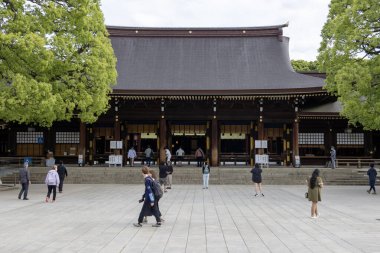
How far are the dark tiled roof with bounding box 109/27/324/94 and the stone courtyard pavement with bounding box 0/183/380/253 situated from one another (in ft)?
40.2

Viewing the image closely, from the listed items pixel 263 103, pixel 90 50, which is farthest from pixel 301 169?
pixel 90 50

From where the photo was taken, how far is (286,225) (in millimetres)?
11836

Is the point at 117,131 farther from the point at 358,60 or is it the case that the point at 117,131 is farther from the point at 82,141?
the point at 358,60

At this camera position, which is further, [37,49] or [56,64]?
[56,64]

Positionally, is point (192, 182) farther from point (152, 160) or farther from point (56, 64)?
point (56, 64)

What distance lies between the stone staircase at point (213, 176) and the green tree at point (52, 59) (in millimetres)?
5488

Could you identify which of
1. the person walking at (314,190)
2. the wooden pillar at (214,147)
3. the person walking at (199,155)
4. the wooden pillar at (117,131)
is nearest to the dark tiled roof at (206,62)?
the wooden pillar at (117,131)

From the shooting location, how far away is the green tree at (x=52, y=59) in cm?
1875

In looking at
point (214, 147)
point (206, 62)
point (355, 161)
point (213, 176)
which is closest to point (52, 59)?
point (213, 176)

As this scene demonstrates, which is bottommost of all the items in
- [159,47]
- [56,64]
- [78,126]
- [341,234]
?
[341,234]

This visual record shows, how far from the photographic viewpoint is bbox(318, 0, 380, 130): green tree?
782 inches

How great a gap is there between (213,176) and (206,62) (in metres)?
10.3

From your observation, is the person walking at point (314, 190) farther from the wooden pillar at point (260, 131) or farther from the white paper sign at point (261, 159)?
the wooden pillar at point (260, 131)

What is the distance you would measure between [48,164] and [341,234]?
2230cm
